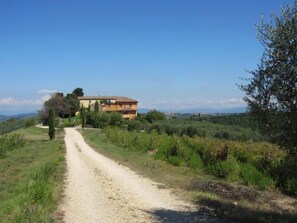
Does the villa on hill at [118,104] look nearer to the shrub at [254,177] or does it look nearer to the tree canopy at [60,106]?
the tree canopy at [60,106]

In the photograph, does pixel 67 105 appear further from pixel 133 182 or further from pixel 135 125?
pixel 133 182

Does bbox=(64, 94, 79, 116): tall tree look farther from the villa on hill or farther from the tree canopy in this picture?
the villa on hill

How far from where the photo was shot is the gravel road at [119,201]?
10.9 metres

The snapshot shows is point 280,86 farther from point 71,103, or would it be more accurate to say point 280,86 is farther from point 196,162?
point 71,103

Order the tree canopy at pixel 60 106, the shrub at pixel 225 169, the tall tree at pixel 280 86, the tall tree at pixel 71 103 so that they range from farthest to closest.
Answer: the tall tree at pixel 71 103 → the tree canopy at pixel 60 106 → the shrub at pixel 225 169 → the tall tree at pixel 280 86

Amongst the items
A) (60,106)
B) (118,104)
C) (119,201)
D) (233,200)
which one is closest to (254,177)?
(233,200)

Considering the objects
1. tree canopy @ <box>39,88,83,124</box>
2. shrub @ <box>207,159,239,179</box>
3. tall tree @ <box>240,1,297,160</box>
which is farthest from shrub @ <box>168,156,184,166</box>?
tree canopy @ <box>39,88,83,124</box>

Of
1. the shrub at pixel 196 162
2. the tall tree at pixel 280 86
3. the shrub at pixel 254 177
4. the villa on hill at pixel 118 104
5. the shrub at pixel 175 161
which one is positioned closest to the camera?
the tall tree at pixel 280 86

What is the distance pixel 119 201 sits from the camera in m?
12.8

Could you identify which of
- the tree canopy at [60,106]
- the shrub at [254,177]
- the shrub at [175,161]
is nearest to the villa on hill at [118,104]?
the tree canopy at [60,106]

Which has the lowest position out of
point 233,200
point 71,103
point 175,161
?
point 233,200

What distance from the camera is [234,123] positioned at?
82.1m

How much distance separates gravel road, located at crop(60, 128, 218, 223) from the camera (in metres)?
10.9

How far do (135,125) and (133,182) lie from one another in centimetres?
5976
